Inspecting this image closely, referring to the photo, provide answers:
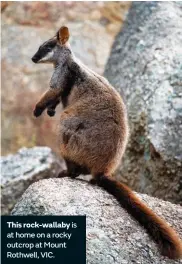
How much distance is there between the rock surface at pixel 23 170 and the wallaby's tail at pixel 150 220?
7.71ft

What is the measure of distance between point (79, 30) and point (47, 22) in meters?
0.53

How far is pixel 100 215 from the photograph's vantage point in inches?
165

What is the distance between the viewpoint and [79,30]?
32.8 ft

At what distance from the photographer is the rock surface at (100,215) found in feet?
13.0

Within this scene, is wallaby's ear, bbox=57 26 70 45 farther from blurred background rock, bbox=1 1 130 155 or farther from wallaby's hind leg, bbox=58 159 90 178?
blurred background rock, bbox=1 1 130 155

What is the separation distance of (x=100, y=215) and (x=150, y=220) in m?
0.31

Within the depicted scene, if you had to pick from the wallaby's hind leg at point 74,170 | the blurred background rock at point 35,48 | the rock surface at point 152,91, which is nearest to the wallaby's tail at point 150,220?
the wallaby's hind leg at point 74,170

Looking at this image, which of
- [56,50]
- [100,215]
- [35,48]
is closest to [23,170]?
[56,50]

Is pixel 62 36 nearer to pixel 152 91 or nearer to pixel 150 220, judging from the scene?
pixel 152 91

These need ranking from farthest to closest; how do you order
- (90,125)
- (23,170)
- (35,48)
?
(35,48)
(23,170)
(90,125)

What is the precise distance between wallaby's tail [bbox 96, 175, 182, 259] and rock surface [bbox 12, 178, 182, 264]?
4cm

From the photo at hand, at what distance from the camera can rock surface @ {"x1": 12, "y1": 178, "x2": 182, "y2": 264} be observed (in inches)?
156

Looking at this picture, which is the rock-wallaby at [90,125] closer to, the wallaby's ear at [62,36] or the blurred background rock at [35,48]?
the wallaby's ear at [62,36]

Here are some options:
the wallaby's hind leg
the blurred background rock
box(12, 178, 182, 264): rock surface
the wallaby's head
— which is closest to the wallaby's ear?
the wallaby's head
